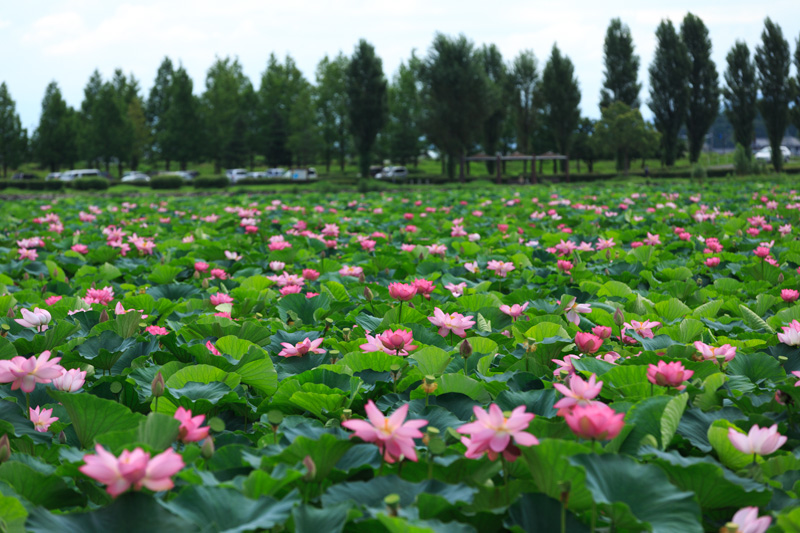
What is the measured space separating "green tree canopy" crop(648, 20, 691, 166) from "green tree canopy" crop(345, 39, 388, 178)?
68.2ft

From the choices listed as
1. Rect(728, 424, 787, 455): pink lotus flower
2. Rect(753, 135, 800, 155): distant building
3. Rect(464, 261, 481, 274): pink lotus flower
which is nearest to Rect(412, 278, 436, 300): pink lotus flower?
Rect(464, 261, 481, 274): pink lotus flower

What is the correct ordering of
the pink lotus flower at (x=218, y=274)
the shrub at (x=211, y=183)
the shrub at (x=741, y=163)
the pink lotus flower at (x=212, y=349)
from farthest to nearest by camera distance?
the shrub at (x=211, y=183), the shrub at (x=741, y=163), the pink lotus flower at (x=218, y=274), the pink lotus flower at (x=212, y=349)

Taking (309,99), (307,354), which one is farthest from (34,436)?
(309,99)

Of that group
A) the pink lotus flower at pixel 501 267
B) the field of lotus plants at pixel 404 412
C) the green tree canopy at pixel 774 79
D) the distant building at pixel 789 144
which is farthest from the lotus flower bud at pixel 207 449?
the distant building at pixel 789 144

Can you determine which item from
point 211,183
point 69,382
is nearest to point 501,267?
point 69,382

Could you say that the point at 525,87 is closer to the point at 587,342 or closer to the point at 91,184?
the point at 91,184

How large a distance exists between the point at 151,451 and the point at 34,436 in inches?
28.1

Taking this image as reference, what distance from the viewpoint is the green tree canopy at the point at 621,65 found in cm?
4825

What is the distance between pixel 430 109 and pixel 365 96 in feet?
13.1

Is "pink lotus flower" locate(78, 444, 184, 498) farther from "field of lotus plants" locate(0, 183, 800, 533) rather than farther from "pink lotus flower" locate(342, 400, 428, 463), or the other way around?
"pink lotus flower" locate(342, 400, 428, 463)

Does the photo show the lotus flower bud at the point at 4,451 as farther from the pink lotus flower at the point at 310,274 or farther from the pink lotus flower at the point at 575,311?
the pink lotus flower at the point at 310,274

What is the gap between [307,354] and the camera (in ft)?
7.55

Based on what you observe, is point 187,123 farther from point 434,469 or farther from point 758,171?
point 434,469

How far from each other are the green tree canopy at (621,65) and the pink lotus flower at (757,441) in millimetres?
50688
